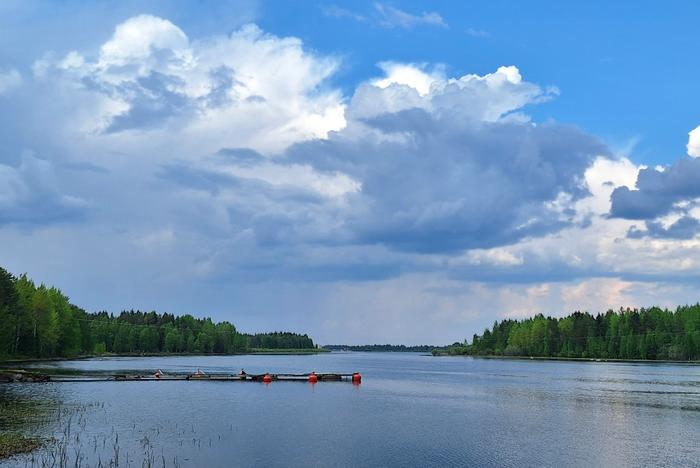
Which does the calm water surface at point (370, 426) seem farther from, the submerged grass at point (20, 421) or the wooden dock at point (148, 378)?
the wooden dock at point (148, 378)

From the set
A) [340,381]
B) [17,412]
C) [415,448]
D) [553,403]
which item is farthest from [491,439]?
[340,381]

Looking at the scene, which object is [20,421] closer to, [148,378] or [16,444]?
[16,444]

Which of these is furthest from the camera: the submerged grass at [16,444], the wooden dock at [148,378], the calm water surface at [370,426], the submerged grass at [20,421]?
the wooden dock at [148,378]

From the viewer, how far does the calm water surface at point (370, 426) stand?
46156 mm

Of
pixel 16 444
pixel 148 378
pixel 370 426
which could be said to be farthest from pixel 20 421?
pixel 148 378

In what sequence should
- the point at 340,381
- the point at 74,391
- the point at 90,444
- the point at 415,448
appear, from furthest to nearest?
the point at 340,381
the point at 74,391
the point at 415,448
the point at 90,444

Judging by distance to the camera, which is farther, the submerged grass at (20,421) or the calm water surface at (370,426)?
the calm water surface at (370,426)

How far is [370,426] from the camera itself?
61906 mm

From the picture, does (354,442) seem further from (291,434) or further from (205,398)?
(205,398)

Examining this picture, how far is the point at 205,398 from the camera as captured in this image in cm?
8650

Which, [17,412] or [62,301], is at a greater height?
[62,301]

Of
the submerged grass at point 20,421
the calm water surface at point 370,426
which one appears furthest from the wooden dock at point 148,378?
the submerged grass at point 20,421

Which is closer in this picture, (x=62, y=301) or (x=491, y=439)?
(x=491, y=439)

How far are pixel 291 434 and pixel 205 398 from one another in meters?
34.5
